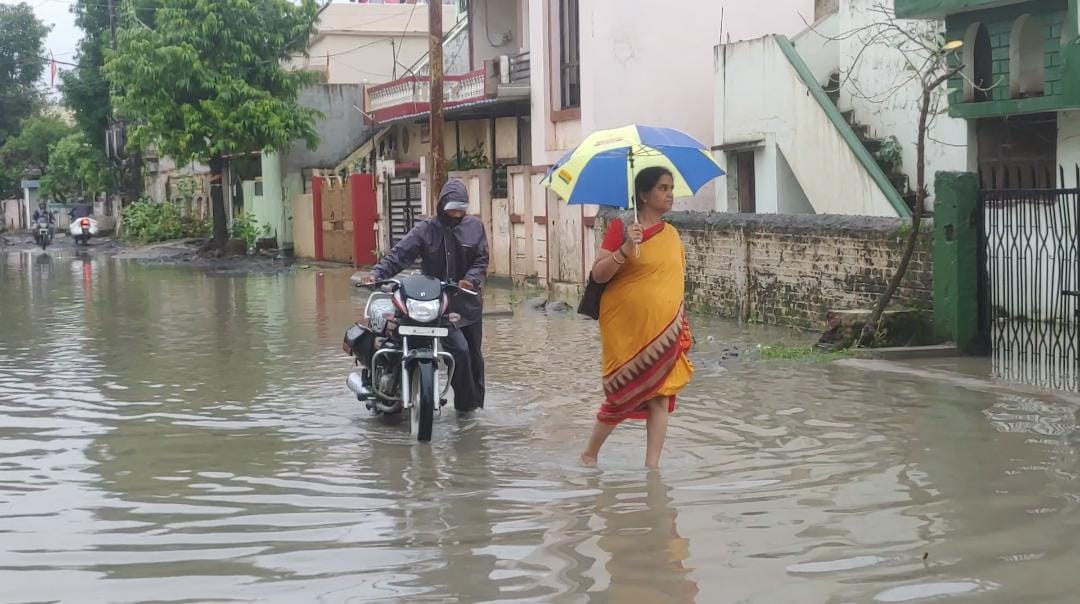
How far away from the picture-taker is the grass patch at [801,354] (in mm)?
11930

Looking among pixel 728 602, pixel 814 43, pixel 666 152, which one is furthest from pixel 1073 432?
pixel 814 43

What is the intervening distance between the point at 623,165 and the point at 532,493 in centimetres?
173

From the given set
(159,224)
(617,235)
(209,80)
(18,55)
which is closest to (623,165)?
(617,235)

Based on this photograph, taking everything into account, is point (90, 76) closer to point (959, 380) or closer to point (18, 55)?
point (18, 55)

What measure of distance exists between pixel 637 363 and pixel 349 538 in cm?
189

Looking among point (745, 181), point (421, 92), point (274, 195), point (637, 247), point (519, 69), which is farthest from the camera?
point (274, 195)

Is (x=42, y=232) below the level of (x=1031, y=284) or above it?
above

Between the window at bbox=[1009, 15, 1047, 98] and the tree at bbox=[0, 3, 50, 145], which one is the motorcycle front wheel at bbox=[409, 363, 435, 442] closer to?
the window at bbox=[1009, 15, 1047, 98]

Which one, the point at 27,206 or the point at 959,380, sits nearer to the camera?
the point at 959,380

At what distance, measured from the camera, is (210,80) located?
3497 cm

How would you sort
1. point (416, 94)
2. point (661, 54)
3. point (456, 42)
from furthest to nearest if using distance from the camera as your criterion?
point (456, 42) → point (416, 94) → point (661, 54)

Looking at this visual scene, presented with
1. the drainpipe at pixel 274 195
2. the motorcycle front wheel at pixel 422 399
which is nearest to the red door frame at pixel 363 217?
the drainpipe at pixel 274 195

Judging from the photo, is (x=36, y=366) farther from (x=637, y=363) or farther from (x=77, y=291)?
(x=77, y=291)

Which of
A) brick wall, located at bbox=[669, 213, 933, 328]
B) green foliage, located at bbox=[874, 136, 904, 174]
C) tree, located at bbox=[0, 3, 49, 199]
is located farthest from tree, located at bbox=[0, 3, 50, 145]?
green foliage, located at bbox=[874, 136, 904, 174]
